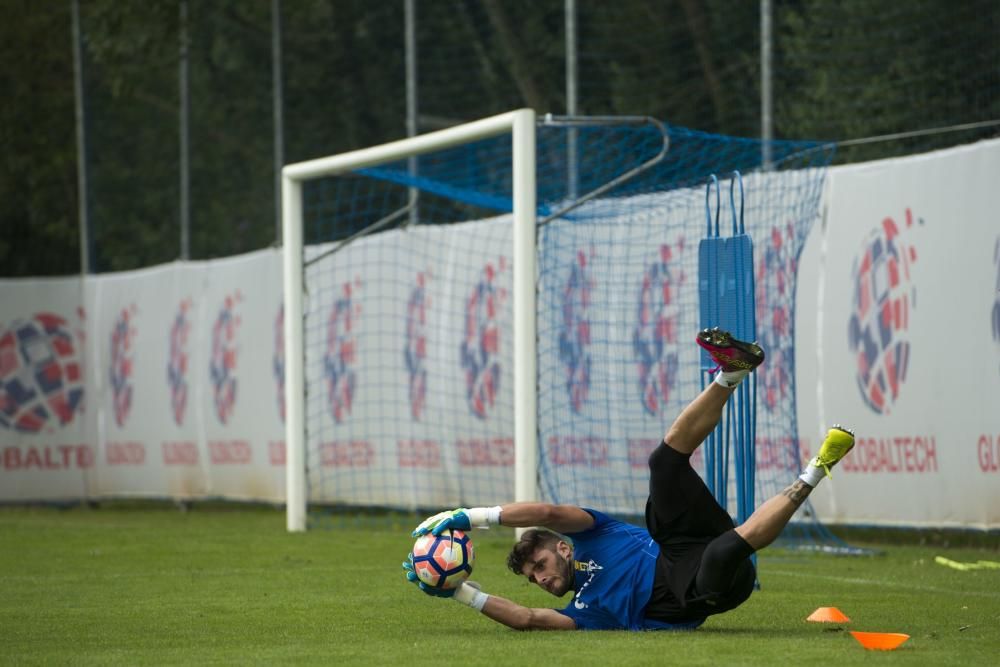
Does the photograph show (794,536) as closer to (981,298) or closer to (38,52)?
(981,298)

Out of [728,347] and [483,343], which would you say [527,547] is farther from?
[483,343]

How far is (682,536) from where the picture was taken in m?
8.12

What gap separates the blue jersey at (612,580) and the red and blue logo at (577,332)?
6.62 meters

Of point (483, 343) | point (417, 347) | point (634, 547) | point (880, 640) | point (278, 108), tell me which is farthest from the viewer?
point (278, 108)

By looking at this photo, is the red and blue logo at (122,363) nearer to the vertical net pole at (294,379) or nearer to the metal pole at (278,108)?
the metal pole at (278,108)

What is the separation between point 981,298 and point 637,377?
3.32 meters

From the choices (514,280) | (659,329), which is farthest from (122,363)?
(514,280)

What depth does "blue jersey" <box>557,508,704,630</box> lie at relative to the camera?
816 centimetres

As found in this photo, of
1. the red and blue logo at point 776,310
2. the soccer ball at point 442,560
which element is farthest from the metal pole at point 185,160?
the soccer ball at point 442,560

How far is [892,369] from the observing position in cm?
1294

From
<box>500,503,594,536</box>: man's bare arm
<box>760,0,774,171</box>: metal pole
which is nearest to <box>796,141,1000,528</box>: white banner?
<box>760,0,774,171</box>: metal pole

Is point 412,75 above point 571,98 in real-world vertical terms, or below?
above

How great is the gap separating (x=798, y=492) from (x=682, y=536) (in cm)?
64

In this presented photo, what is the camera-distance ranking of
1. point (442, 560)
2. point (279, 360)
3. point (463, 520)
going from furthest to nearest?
1. point (279, 360)
2. point (463, 520)
3. point (442, 560)
